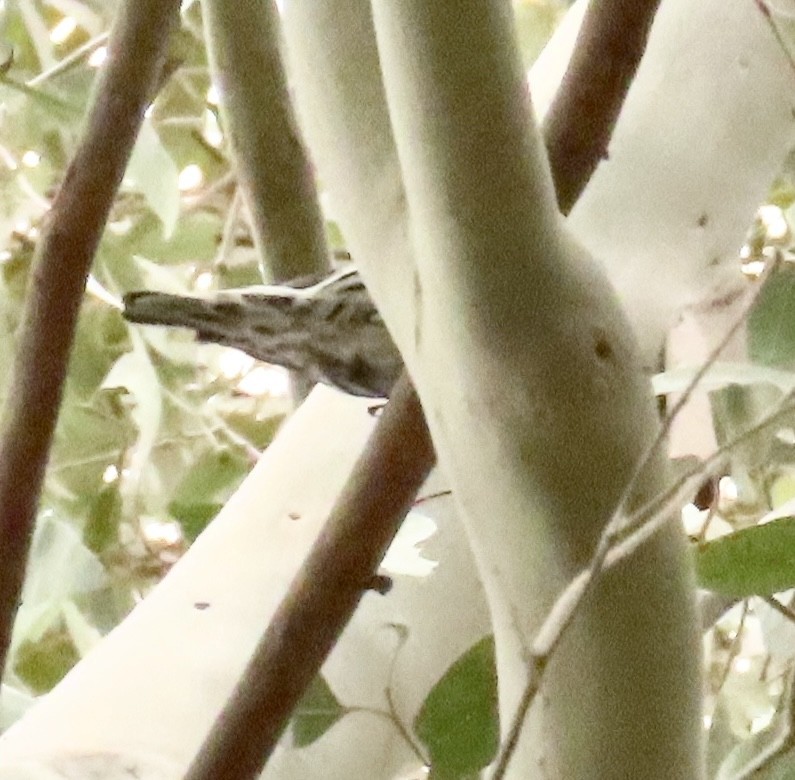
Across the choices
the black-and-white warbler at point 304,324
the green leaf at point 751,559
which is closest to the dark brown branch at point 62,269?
the black-and-white warbler at point 304,324

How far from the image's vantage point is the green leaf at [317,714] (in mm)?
256

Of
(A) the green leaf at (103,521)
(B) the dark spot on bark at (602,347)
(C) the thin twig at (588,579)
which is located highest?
(B) the dark spot on bark at (602,347)

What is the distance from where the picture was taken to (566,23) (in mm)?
319

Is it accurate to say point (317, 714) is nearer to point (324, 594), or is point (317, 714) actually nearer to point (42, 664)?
point (324, 594)

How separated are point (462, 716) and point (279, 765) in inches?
2.2

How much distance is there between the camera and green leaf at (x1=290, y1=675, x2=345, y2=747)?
10.1 inches

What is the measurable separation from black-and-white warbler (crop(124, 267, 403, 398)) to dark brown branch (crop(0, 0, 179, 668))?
0.14ft

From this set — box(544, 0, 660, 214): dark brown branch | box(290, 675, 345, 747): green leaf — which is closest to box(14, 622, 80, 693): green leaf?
box(290, 675, 345, 747): green leaf

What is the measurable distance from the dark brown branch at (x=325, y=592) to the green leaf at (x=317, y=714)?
41 millimetres

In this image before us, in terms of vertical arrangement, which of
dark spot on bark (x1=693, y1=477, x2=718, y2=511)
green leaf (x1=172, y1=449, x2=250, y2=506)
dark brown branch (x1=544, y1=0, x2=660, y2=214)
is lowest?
green leaf (x1=172, y1=449, x2=250, y2=506)

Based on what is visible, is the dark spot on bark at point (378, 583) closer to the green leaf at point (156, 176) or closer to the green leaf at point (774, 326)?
the green leaf at point (774, 326)

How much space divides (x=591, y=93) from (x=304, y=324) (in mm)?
81

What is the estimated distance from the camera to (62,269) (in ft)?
0.90

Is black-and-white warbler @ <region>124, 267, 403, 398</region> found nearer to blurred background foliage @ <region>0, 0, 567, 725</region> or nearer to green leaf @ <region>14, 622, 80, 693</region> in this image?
blurred background foliage @ <region>0, 0, 567, 725</region>
